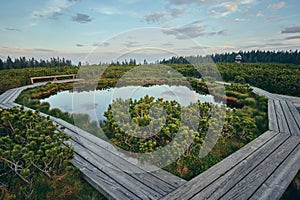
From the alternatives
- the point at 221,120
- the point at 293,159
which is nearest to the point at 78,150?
the point at 221,120

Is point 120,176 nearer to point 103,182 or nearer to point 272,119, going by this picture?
point 103,182

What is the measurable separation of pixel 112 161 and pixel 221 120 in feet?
8.35

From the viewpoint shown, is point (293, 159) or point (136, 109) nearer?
point (293, 159)

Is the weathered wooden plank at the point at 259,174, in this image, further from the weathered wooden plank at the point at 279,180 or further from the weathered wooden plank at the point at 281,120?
the weathered wooden plank at the point at 281,120

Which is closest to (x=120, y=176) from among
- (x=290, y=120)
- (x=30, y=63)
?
(x=290, y=120)

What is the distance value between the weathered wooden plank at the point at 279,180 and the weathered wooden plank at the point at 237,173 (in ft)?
0.88

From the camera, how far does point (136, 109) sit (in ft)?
11.5

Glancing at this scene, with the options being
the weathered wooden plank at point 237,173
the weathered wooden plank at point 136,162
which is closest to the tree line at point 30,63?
the weathered wooden plank at point 136,162

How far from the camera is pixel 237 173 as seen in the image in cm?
259

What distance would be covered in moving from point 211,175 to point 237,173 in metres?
0.39

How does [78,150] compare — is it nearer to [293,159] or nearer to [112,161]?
[112,161]

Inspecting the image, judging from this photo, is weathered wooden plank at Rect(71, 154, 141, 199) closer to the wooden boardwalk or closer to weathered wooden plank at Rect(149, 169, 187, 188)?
the wooden boardwalk

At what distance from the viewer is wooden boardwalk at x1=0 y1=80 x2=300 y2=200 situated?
220 centimetres

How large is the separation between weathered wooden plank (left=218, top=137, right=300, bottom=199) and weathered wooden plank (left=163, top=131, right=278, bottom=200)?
26 centimetres
